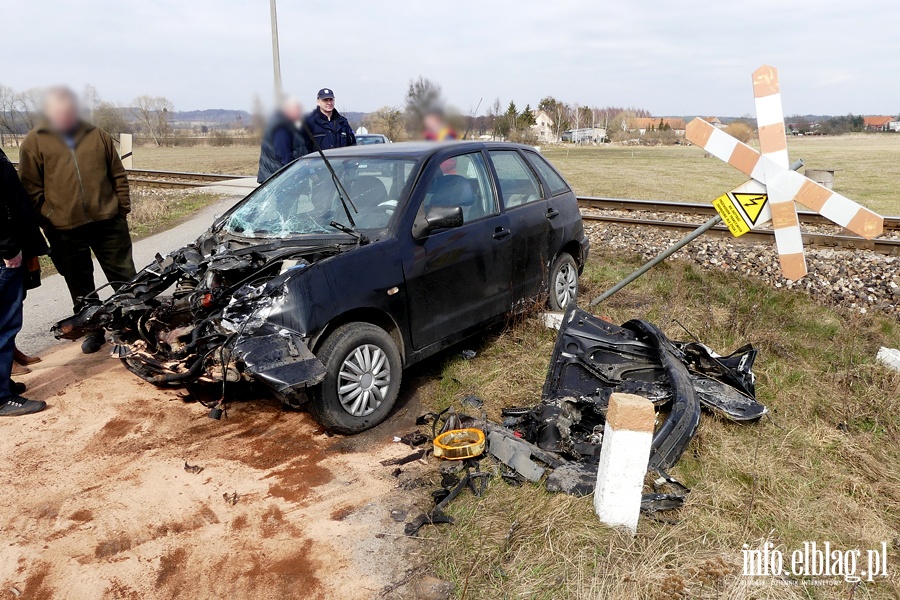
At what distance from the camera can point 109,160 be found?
5574 millimetres

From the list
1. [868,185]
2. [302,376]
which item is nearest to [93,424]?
[302,376]

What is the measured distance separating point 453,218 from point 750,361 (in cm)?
232

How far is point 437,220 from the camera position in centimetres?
438

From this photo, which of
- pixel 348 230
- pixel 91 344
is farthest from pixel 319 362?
pixel 91 344

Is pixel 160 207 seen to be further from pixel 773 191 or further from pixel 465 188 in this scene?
pixel 773 191

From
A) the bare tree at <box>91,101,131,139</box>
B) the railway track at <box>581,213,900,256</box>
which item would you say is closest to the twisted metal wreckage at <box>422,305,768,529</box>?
the bare tree at <box>91,101,131,139</box>

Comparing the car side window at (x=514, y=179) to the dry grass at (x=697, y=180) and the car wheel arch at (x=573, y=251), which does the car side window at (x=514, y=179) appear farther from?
the dry grass at (x=697, y=180)

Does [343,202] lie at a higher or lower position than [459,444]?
higher

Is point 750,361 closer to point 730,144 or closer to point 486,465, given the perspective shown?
point 730,144

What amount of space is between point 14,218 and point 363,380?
9.03 feet

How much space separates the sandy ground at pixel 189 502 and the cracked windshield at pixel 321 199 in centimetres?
135

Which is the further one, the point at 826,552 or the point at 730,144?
the point at 730,144

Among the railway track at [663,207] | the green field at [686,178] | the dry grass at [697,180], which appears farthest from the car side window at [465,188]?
the dry grass at [697,180]

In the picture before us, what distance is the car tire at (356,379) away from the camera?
3859mm
